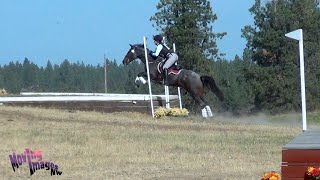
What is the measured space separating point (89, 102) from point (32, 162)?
19154 mm

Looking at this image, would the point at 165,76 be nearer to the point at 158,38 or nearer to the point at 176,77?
the point at 176,77

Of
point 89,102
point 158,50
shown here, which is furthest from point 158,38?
point 89,102

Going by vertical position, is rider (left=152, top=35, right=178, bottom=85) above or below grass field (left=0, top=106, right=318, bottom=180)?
above

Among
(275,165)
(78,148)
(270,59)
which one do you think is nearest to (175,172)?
(275,165)

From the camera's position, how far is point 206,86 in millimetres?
25375

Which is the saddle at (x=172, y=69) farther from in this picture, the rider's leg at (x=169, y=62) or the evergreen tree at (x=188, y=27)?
the evergreen tree at (x=188, y=27)

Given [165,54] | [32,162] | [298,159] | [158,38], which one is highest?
[158,38]

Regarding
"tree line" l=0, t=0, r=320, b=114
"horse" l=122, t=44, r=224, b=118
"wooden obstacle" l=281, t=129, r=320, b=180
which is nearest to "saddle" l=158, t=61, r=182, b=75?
"horse" l=122, t=44, r=224, b=118

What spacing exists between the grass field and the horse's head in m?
1.87

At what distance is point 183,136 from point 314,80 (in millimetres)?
40492

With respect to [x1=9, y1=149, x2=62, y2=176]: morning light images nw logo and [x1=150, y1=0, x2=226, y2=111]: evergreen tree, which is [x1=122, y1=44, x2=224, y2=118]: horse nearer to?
[x1=9, y1=149, x2=62, y2=176]: morning light images nw logo

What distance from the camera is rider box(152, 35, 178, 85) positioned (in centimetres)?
2135

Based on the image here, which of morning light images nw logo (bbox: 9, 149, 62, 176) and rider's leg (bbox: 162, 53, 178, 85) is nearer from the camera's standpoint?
morning light images nw logo (bbox: 9, 149, 62, 176)

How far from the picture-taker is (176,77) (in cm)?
2370
